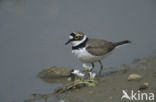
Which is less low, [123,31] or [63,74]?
[123,31]

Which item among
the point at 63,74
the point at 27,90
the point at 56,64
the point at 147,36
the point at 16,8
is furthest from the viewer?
the point at 16,8

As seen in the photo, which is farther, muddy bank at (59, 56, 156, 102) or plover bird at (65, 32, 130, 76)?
plover bird at (65, 32, 130, 76)

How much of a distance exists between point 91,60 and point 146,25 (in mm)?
3310

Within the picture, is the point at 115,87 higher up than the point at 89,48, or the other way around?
the point at 89,48

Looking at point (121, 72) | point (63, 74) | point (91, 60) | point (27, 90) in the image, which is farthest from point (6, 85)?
point (121, 72)

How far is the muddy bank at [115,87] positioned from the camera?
6449mm

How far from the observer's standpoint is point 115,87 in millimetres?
6863

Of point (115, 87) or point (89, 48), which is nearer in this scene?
point (115, 87)

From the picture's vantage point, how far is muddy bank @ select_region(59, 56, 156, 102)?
6449 mm

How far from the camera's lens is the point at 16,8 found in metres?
11.2

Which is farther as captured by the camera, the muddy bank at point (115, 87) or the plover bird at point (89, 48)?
the plover bird at point (89, 48)

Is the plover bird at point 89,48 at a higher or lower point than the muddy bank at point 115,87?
higher

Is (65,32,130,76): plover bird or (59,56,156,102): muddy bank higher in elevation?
(65,32,130,76): plover bird

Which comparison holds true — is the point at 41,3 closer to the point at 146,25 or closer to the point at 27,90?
the point at 146,25
